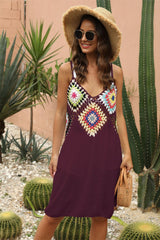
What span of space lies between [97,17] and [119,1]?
12.3 ft

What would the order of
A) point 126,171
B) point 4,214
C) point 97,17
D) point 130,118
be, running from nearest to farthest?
point 97,17 < point 126,171 < point 4,214 < point 130,118

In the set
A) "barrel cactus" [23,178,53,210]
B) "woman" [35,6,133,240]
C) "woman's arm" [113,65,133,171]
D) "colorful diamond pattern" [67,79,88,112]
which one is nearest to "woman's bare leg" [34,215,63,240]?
"woman" [35,6,133,240]

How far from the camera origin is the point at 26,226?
3.51 metres

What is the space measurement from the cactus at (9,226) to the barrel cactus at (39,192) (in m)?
0.47

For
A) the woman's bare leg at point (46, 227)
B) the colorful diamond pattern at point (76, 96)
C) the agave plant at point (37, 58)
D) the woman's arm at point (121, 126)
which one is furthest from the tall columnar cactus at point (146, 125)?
the agave plant at point (37, 58)

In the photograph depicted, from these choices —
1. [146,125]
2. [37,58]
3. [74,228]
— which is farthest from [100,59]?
[37,58]

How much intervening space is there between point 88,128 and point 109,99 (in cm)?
20

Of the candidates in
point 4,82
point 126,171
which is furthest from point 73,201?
point 4,82

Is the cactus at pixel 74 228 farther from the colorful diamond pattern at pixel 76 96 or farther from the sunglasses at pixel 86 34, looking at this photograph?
the sunglasses at pixel 86 34

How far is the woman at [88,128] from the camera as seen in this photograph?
2.21 meters

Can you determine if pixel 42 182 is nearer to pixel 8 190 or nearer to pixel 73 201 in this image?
pixel 8 190

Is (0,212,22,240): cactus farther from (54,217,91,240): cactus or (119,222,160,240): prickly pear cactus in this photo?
(119,222,160,240): prickly pear cactus

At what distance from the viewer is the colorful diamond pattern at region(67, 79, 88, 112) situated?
7.25 ft

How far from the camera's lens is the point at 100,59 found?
2.25 metres
